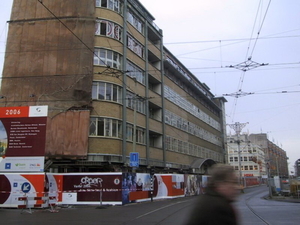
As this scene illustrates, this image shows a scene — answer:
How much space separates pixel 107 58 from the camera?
30188mm

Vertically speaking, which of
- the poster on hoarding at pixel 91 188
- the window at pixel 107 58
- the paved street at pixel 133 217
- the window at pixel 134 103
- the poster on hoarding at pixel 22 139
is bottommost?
the paved street at pixel 133 217

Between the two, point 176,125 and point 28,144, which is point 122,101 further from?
point 176,125

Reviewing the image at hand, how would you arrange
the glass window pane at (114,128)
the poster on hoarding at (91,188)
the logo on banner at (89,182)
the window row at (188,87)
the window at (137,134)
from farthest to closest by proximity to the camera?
the window row at (188,87)
the window at (137,134)
the glass window pane at (114,128)
the logo on banner at (89,182)
the poster on hoarding at (91,188)

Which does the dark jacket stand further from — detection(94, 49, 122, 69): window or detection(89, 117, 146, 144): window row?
detection(94, 49, 122, 69): window

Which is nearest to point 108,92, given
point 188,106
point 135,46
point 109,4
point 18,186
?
point 135,46

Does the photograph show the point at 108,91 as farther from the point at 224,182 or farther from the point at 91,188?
the point at 224,182

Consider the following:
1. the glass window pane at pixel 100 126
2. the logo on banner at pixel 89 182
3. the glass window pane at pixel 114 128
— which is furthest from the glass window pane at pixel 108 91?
the logo on banner at pixel 89 182

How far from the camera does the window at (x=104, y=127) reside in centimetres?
2800

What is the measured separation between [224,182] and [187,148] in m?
45.4

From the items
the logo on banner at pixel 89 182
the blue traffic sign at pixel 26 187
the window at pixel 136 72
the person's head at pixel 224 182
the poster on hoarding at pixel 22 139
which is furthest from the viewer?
the window at pixel 136 72

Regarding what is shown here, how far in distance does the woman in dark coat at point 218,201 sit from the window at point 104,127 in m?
25.2

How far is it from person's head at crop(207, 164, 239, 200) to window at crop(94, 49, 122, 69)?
2649 cm

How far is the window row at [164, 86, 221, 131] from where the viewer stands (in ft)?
145

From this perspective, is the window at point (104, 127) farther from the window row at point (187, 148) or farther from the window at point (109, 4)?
the window row at point (187, 148)
